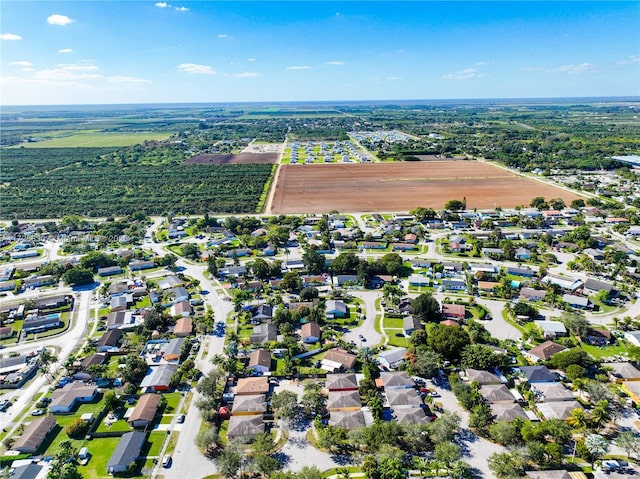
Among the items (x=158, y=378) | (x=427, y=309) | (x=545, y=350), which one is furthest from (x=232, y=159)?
(x=545, y=350)

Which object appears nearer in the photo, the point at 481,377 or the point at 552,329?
the point at 481,377

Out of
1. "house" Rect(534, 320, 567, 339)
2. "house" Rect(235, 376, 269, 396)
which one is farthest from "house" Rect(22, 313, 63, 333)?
"house" Rect(534, 320, 567, 339)

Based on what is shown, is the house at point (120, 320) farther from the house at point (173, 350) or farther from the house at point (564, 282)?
the house at point (564, 282)

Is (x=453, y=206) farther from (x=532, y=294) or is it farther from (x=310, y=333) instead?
(x=310, y=333)

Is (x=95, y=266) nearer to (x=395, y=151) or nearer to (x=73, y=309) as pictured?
(x=73, y=309)

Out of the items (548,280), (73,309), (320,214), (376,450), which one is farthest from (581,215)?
(73,309)
